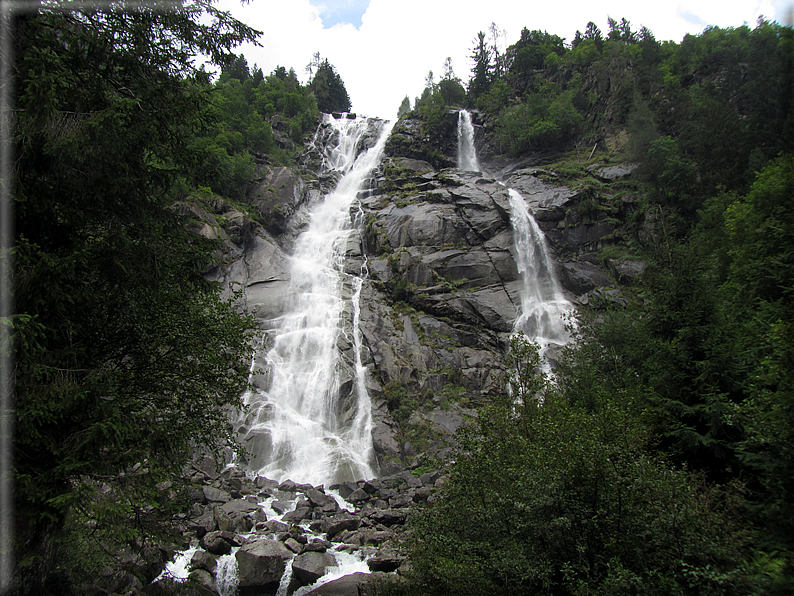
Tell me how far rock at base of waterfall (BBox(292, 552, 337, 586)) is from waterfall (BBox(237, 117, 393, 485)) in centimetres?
774

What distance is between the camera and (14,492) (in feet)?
18.4

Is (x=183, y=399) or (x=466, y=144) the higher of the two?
(x=466, y=144)

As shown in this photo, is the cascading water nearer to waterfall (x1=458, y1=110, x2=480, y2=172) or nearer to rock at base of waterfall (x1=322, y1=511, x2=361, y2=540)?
waterfall (x1=458, y1=110, x2=480, y2=172)

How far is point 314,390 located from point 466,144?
3703 centimetres

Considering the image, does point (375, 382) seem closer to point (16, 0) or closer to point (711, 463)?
point (711, 463)

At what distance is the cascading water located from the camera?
28.3 metres

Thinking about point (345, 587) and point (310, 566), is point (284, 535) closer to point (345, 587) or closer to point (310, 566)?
point (310, 566)

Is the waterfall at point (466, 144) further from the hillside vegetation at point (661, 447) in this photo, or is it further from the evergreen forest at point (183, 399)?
the evergreen forest at point (183, 399)

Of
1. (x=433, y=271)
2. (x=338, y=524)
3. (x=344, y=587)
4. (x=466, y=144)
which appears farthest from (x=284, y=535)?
(x=466, y=144)

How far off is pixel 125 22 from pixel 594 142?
44871mm

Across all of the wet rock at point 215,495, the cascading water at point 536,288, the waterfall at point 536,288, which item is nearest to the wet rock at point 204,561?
the wet rock at point 215,495

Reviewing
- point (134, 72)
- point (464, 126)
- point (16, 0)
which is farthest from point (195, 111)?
point (464, 126)

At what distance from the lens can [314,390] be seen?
2439cm

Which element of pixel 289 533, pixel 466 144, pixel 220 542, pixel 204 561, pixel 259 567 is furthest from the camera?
pixel 466 144
